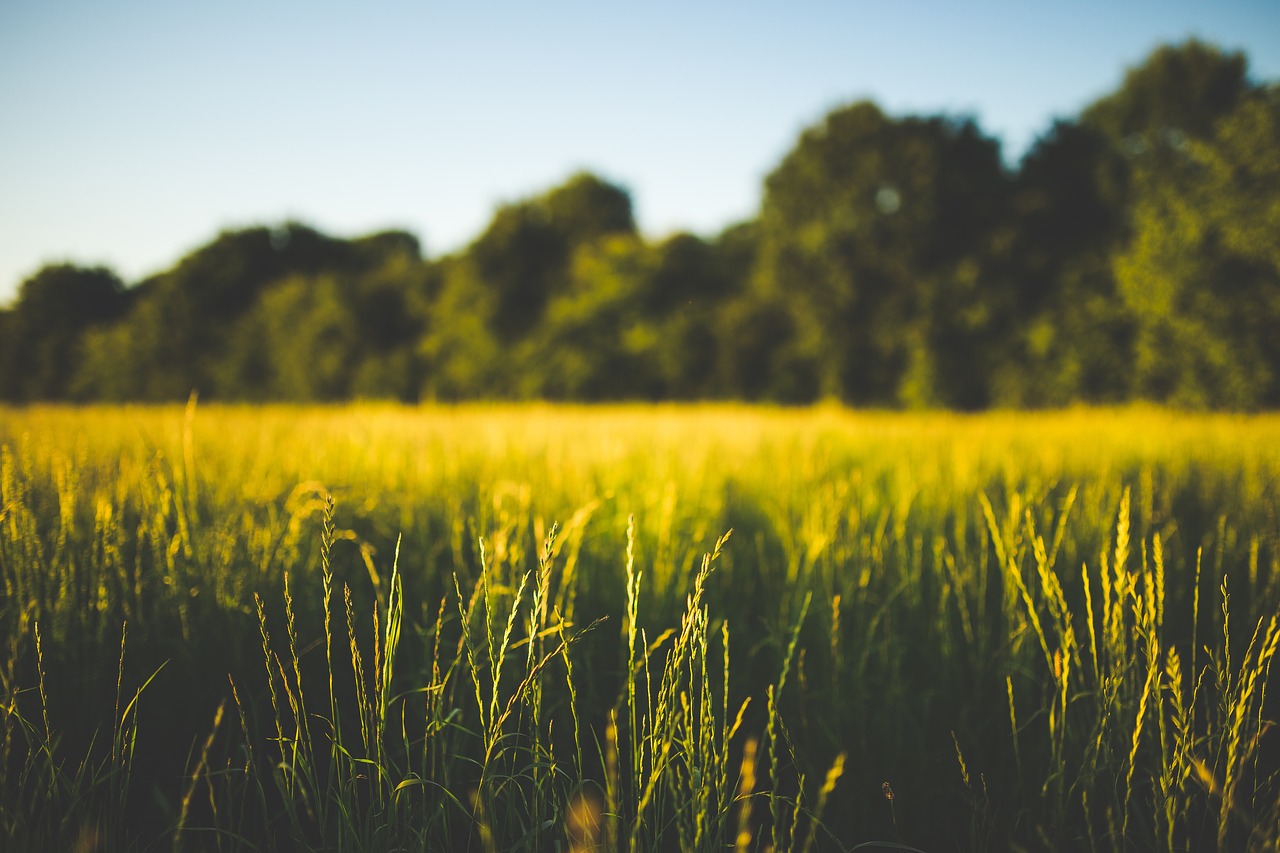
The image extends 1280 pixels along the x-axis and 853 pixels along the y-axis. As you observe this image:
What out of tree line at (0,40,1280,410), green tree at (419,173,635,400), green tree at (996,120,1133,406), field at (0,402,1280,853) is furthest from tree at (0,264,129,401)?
green tree at (996,120,1133,406)

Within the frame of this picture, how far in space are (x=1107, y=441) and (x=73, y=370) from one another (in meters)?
22.5

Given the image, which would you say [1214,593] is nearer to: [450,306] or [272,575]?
[272,575]

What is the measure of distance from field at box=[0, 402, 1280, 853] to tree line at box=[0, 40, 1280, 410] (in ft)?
36.3

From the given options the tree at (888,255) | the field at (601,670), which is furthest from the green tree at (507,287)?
the field at (601,670)

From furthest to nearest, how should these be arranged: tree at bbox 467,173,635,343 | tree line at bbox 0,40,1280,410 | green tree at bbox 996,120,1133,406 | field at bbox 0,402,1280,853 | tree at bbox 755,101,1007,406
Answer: tree at bbox 467,173,635,343
tree at bbox 755,101,1007,406
green tree at bbox 996,120,1133,406
tree line at bbox 0,40,1280,410
field at bbox 0,402,1280,853

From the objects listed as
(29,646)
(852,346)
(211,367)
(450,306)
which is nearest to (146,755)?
(29,646)

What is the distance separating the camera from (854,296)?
14320 mm

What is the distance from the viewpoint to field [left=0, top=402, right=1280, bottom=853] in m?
0.83

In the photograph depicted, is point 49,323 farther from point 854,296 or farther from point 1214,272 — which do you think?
point 1214,272

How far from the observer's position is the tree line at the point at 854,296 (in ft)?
36.0

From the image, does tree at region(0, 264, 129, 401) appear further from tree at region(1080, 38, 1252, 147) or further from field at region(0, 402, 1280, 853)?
tree at region(1080, 38, 1252, 147)

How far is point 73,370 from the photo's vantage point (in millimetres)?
15695

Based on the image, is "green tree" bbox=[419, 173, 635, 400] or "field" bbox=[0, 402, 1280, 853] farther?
"green tree" bbox=[419, 173, 635, 400]

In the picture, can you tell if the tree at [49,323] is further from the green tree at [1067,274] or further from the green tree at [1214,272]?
the green tree at [1214,272]
